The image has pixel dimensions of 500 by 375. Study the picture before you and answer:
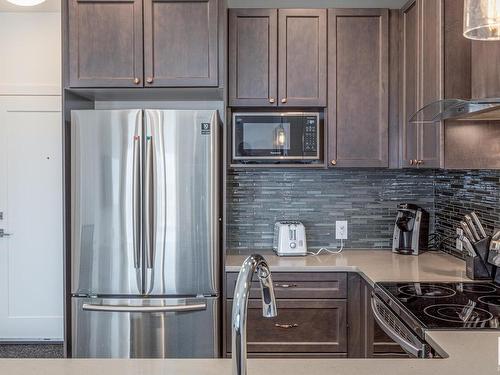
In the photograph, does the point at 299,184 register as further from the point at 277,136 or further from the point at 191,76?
the point at 191,76

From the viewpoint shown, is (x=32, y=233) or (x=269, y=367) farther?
(x=32, y=233)

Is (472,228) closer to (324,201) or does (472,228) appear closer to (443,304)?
(443,304)

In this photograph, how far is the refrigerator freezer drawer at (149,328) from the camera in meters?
2.72

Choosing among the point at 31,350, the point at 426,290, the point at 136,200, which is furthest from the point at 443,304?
the point at 31,350

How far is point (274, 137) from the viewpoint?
2996mm

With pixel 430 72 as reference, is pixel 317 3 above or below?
above

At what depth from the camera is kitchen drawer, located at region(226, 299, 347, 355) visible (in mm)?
2770

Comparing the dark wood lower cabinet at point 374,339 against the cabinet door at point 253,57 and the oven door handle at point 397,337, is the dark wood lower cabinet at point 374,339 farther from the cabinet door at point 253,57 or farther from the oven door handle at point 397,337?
the cabinet door at point 253,57

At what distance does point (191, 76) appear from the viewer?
289cm

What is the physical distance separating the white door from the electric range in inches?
105

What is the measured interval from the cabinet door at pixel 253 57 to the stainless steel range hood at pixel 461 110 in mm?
1085

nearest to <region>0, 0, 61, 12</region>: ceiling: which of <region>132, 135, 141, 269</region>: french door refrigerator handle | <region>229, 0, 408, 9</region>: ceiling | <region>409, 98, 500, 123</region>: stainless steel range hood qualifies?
<region>229, 0, 408, 9</region>: ceiling

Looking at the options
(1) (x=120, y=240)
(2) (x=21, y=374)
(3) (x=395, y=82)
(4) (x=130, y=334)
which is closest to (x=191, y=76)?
(1) (x=120, y=240)

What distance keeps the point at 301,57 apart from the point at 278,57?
0.14 m
